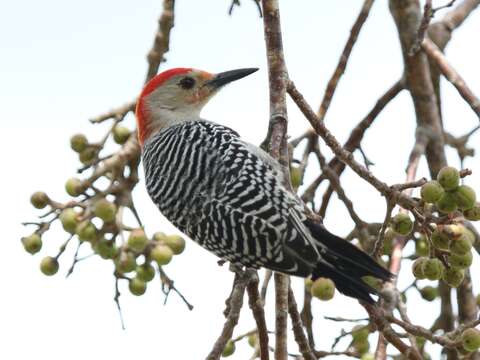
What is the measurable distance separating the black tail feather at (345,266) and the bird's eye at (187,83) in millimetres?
1647

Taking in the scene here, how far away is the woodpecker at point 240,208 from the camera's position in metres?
3.85

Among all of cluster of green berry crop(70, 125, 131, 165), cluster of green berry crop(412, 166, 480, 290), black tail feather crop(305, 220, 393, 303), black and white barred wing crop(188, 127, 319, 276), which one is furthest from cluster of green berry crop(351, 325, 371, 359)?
cluster of green berry crop(70, 125, 131, 165)

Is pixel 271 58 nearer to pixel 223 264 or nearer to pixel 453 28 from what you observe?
pixel 223 264

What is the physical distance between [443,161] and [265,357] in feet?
6.79

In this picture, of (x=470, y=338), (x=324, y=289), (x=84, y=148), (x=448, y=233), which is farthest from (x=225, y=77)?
(x=470, y=338)

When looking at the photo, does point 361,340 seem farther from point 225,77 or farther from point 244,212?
point 225,77

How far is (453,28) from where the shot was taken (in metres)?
5.64

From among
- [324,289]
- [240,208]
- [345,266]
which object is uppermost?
[240,208]

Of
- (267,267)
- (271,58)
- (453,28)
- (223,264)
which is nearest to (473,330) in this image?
(267,267)

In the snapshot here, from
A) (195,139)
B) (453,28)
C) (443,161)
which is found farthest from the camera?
(453,28)

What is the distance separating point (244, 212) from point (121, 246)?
626mm

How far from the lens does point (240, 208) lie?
4.08 metres

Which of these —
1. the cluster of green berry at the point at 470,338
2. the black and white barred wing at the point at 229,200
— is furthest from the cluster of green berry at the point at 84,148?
the cluster of green berry at the point at 470,338

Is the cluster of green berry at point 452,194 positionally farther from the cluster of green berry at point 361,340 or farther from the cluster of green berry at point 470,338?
the cluster of green berry at point 361,340
